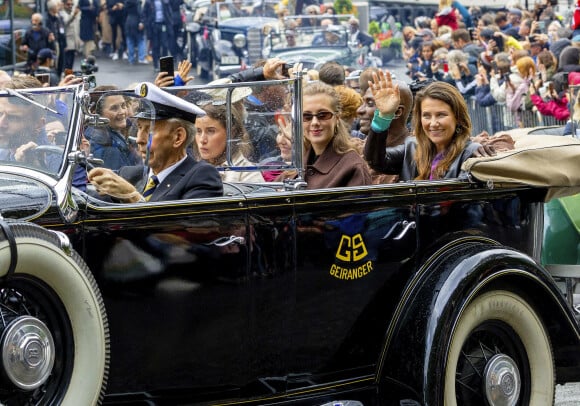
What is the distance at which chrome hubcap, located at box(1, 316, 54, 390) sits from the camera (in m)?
3.45

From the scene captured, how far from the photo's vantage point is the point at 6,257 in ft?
11.2

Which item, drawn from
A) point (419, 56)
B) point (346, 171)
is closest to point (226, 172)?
point (346, 171)

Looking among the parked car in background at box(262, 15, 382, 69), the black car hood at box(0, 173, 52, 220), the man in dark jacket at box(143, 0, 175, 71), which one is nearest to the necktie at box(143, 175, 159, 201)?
the black car hood at box(0, 173, 52, 220)

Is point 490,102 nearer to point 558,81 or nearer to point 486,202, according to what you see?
point 558,81

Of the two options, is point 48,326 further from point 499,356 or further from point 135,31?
point 135,31

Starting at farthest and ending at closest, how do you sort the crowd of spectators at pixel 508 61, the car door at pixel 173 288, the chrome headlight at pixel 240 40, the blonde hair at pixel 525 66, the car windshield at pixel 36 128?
the chrome headlight at pixel 240 40, the blonde hair at pixel 525 66, the crowd of spectators at pixel 508 61, the car windshield at pixel 36 128, the car door at pixel 173 288

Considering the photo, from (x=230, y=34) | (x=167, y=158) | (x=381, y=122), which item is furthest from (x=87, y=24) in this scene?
(x=167, y=158)

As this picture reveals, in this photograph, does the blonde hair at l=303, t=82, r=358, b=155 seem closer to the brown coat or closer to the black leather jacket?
the brown coat

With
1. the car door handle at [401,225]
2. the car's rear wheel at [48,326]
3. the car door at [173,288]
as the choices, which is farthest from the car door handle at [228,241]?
the car door handle at [401,225]

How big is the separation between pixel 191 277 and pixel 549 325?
1840 mm

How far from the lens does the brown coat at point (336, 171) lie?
529 cm

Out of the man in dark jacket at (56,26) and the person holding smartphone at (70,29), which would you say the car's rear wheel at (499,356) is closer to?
the man in dark jacket at (56,26)

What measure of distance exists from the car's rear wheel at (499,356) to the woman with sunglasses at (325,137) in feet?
2.93

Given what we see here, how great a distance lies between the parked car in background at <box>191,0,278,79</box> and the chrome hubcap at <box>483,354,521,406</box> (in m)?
18.0
